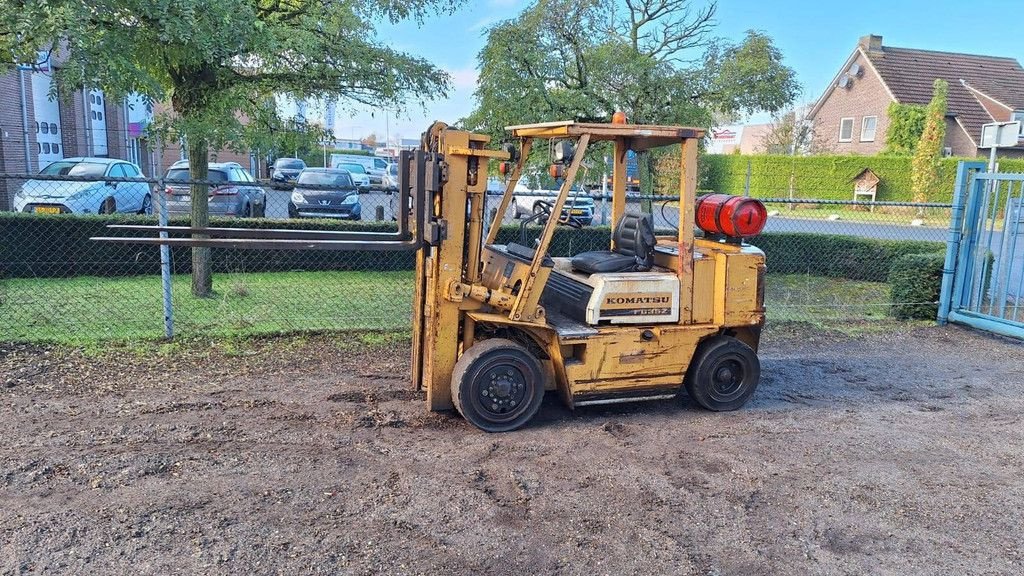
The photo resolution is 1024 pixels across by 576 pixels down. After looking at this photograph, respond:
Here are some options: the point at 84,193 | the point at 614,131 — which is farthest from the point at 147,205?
the point at 614,131

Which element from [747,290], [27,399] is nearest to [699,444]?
[747,290]

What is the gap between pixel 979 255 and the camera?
895 cm

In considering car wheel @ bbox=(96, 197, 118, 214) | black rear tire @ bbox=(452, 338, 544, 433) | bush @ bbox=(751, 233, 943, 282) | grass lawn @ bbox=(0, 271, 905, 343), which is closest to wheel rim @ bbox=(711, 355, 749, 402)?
black rear tire @ bbox=(452, 338, 544, 433)

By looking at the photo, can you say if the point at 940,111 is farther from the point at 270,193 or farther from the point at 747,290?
the point at 747,290

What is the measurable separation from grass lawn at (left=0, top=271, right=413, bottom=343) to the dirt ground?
854 millimetres

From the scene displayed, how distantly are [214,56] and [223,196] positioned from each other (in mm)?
9249

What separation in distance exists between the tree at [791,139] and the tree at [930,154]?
9.14m

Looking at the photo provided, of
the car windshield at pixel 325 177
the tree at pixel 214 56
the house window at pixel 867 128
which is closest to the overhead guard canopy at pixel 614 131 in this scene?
the tree at pixel 214 56

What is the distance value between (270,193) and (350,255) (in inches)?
429

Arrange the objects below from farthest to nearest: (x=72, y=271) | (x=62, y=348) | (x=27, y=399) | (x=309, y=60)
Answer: (x=72, y=271)
(x=309, y=60)
(x=62, y=348)
(x=27, y=399)

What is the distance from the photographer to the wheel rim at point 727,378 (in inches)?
228

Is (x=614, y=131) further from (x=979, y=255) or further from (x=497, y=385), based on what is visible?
(x=979, y=255)

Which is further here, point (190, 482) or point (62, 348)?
point (62, 348)

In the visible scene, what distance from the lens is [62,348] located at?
22.2 feet
